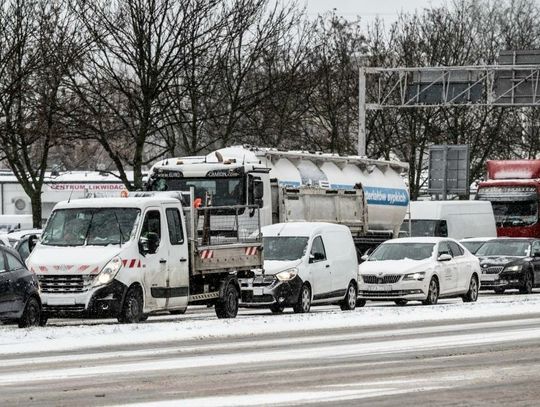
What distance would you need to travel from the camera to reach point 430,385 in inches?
534

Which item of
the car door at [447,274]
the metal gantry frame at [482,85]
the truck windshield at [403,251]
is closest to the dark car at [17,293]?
the truck windshield at [403,251]

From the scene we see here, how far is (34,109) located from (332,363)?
100 ft

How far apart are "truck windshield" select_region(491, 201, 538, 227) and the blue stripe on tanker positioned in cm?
1149

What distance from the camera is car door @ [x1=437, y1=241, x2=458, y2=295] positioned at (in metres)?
33.0

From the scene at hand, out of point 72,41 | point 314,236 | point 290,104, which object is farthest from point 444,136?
point 314,236

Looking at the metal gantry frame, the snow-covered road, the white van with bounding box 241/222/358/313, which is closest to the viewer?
the snow-covered road

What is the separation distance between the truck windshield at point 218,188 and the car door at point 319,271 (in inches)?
201

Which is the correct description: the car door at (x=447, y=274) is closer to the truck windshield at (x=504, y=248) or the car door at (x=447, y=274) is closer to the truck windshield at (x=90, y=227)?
the truck windshield at (x=504, y=248)

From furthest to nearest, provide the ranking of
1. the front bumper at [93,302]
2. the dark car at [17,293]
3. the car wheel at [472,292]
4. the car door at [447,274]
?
the car wheel at [472,292]
the car door at [447,274]
the front bumper at [93,302]
the dark car at [17,293]

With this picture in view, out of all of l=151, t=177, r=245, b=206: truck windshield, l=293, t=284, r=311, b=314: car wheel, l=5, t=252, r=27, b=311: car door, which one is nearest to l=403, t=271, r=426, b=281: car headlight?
l=293, t=284, r=311, b=314: car wheel

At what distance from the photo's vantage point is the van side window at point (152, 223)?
992 inches

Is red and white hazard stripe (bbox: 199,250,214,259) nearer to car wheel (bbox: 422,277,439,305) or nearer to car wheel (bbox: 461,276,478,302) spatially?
car wheel (bbox: 422,277,439,305)

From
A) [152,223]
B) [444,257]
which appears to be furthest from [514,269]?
[152,223]

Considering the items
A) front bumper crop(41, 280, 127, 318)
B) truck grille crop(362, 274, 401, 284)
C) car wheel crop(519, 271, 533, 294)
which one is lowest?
car wheel crop(519, 271, 533, 294)
